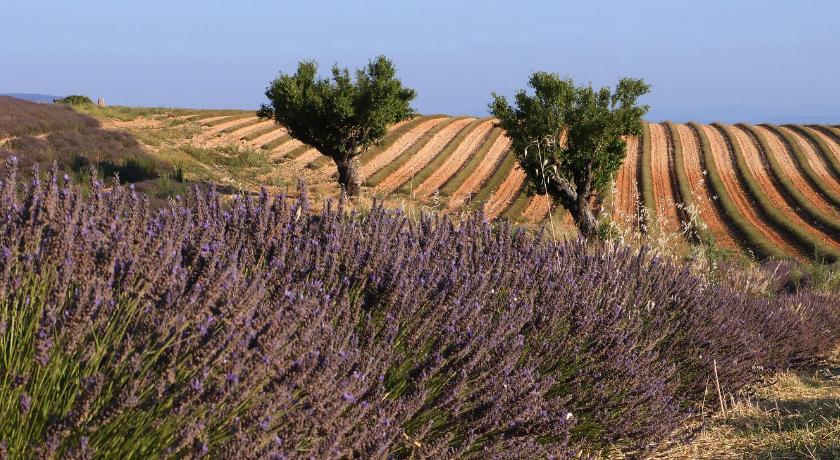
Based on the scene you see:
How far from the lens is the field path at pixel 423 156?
112 feet

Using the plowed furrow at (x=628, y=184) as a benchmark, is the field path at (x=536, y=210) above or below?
below

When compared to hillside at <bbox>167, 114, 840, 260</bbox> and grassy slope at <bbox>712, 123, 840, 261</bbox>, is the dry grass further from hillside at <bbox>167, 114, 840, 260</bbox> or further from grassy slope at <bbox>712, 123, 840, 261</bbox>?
hillside at <bbox>167, 114, 840, 260</bbox>

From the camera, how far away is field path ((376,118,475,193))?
112 feet

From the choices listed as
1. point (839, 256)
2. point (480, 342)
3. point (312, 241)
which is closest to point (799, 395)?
point (480, 342)

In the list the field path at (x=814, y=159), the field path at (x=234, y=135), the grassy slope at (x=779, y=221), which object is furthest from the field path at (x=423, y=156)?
the field path at (x=814, y=159)

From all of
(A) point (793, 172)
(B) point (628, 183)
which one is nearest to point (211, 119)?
(B) point (628, 183)

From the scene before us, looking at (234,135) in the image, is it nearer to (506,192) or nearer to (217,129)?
(217,129)

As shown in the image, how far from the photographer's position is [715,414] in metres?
4.35

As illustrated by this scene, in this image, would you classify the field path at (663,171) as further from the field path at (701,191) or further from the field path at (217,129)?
the field path at (217,129)

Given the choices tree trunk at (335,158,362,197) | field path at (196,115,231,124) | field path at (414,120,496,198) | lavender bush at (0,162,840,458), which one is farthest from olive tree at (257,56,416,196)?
lavender bush at (0,162,840,458)

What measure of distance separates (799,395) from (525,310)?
330cm

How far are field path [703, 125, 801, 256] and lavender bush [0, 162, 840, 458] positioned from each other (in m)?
26.2

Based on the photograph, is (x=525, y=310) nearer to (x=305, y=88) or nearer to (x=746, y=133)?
(x=305, y=88)

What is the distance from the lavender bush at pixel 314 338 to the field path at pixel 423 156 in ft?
81.7
